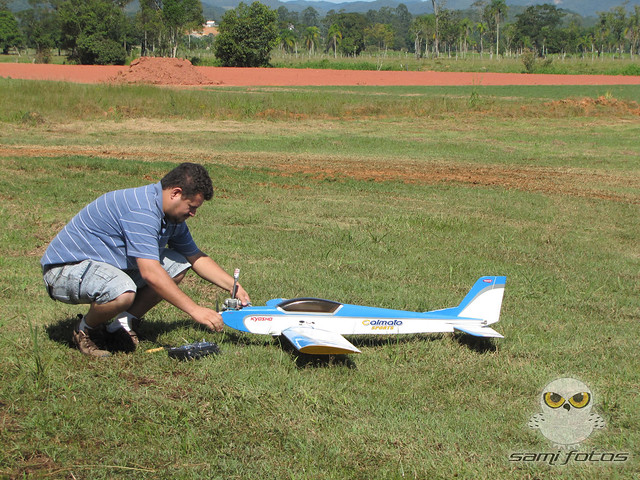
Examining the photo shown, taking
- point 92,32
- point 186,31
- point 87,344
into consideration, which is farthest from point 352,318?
point 186,31

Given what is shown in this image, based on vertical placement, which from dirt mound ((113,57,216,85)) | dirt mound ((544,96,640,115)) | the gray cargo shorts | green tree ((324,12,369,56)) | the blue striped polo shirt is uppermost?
green tree ((324,12,369,56))

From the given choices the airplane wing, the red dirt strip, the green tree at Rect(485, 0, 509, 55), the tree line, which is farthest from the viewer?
the green tree at Rect(485, 0, 509, 55)

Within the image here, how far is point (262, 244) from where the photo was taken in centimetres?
860

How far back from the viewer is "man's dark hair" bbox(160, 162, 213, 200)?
14.4 feet

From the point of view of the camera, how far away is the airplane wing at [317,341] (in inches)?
180

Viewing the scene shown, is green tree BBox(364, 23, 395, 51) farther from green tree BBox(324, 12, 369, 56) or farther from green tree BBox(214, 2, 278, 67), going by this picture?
green tree BBox(214, 2, 278, 67)

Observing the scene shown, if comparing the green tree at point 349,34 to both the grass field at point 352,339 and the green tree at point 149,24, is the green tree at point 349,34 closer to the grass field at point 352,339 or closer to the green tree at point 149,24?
the green tree at point 149,24

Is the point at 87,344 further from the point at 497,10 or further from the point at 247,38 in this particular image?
the point at 497,10

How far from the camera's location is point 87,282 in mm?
4398

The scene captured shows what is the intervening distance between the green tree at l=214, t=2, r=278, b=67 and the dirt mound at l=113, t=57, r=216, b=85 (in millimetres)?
23351

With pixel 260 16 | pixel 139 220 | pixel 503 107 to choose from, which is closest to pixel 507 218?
pixel 139 220

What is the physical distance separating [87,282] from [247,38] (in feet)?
236

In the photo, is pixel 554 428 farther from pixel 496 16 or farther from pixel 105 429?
pixel 496 16

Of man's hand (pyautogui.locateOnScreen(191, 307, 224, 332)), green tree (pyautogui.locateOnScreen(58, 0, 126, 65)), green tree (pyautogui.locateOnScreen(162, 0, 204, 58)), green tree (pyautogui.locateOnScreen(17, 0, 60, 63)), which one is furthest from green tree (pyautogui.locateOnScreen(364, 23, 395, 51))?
man's hand (pyautogui.locateOnScreen(191, 307, 224, 332))
